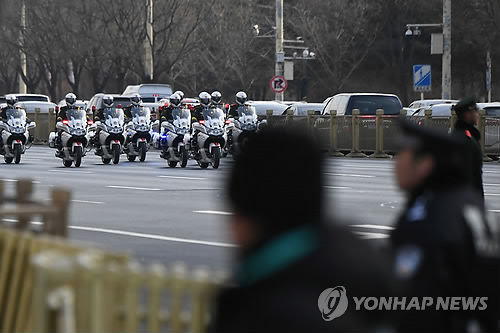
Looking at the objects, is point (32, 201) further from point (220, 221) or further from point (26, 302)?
point (220, 221)

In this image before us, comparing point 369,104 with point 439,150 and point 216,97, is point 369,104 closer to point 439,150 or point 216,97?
point 216,97

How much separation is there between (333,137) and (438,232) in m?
32.4

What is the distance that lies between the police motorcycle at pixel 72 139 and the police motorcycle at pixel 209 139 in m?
2.78

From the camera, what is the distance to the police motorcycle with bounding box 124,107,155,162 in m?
34.9

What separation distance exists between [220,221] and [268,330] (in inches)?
557

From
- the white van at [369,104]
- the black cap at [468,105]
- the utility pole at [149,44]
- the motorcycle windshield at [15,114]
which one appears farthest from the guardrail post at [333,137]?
the black cap at [468,105]

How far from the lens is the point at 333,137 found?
3700 centimetres

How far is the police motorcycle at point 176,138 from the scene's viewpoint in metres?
31.8

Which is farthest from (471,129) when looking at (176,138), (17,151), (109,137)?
(17,151)

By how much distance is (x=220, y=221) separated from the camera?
1731cm

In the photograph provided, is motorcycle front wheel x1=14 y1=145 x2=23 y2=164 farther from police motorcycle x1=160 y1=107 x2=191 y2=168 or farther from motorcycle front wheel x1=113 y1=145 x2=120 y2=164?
police motorcycle x1=160 y1=107 x2=191 y2=168

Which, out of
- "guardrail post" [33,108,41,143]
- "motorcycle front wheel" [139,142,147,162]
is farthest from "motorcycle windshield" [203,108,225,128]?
"guardrail post" [33,108,41,143]

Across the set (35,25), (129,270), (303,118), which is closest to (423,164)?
(129,270)

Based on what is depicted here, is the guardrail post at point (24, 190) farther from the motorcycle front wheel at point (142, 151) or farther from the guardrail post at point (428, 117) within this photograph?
the guardrail post at point (428, 117)
